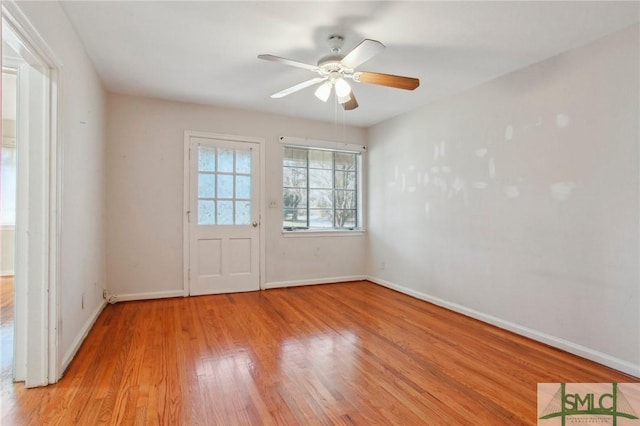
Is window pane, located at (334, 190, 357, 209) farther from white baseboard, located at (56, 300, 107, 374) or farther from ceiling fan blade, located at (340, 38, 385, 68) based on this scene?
white baseboard, located at (56, 300, 107, 374)

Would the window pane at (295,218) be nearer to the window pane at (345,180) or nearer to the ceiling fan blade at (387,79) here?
the window pane at (345,180)

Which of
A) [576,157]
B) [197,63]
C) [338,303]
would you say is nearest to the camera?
[576,157]

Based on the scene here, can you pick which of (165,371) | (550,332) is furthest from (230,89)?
(550,332)

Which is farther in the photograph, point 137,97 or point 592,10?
point 137,97

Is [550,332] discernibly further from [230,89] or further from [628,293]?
[230,89]

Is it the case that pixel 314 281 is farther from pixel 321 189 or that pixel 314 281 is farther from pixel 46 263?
pixel 46 263

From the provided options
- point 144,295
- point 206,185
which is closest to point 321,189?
point 206,185

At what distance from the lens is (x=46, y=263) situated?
200 cm

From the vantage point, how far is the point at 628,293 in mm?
2266

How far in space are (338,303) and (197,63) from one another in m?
2.84

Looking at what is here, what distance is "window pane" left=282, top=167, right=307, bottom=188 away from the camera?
4566 millimetres

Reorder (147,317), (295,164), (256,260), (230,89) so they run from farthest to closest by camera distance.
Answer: (295,164) < (256,260) < (230,89) < (147,317)

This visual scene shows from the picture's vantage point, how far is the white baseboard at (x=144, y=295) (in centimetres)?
368

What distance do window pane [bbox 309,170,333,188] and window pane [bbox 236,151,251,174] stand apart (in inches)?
36.0
